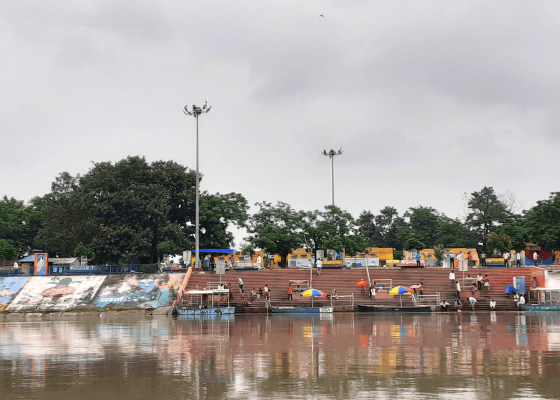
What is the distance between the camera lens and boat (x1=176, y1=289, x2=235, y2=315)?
134 feet

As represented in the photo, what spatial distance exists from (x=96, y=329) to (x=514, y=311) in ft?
87.3

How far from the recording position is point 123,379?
1498 cm

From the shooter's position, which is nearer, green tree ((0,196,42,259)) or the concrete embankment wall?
the concrete embankment wall

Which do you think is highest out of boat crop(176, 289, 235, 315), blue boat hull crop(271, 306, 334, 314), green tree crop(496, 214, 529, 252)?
green tree crop(496, 214, 529, 252)

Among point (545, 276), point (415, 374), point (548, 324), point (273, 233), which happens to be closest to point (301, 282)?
point (273, 233)

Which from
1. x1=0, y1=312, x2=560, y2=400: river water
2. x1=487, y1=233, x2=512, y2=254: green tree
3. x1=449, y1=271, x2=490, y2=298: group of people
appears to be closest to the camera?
x1=0, y1=312, x2=560, y2=400: river water

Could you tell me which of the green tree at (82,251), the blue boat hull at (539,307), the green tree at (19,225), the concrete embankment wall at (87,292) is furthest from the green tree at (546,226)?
the green tree at (19,225)

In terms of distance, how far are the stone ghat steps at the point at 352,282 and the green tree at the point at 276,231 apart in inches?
402

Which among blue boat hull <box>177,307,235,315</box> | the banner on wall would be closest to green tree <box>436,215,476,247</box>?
blue boat hull <box>177,307,235,315</box>

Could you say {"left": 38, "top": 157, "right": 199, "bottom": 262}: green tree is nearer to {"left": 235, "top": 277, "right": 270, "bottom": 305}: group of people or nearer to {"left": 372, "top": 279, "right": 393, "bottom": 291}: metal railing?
{"left": 235, "top": 277, "right": 270, "bottom": 305}: group of people

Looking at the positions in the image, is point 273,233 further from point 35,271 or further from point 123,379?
point 123,379

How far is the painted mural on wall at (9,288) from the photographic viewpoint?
4847cm

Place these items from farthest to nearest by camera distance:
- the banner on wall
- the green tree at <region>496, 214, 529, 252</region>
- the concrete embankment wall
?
the green tree at <region>496, 214, 529, 252</region> → the banner on wall → the concrete embankment wall

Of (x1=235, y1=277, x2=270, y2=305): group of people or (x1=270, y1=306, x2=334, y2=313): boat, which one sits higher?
(x1=235, y1=277, x2=270, y2=305): group of people
